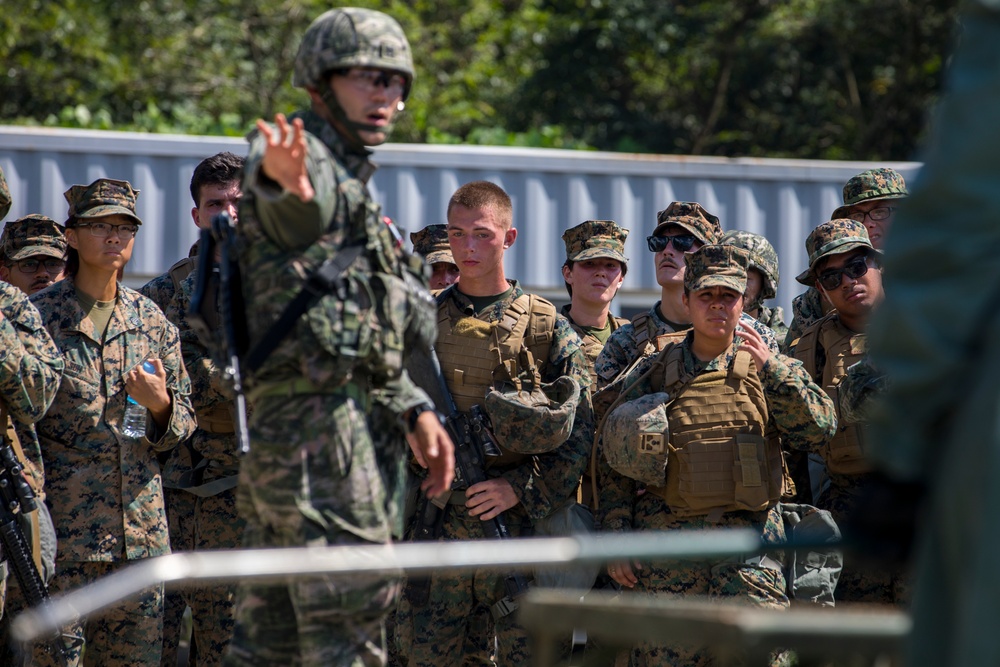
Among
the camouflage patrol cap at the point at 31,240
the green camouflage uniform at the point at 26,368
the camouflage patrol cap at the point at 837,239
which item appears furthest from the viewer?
the camouflage patrol cap at the point at 31,240

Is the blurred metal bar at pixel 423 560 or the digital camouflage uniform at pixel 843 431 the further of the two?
the digital camouflage uniform at pixel 843 431

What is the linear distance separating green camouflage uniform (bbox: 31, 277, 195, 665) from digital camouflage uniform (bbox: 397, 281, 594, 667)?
124 centimetres

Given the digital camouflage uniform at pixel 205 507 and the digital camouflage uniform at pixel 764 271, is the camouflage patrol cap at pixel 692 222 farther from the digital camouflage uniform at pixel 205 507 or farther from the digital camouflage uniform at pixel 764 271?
the digital camouflage uniform at pixel 205 507

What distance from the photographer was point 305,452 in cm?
395

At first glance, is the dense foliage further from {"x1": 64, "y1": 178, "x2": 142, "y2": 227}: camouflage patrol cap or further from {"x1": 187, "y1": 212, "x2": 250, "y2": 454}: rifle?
{"x1": 187, "y1": 212, "x2": 250, "y2": 454}: rifle

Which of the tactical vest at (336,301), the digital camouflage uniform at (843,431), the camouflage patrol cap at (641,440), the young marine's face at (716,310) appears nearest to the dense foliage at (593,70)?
the digital camouflage uniform at (843,431)

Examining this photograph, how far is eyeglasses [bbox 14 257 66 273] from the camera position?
7539 millimetres

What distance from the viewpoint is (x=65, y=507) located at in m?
6.10

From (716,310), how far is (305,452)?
2710 millimetres

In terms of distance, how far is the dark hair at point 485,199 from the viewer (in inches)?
252

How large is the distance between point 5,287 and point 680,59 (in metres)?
16.9

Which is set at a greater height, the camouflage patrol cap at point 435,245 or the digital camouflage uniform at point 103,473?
the camouflage patrol cap at point 435,245

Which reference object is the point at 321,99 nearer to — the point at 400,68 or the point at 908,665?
the point at 400,68

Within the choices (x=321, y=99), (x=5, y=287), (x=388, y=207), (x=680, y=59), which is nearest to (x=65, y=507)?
(x=5, y=287)
